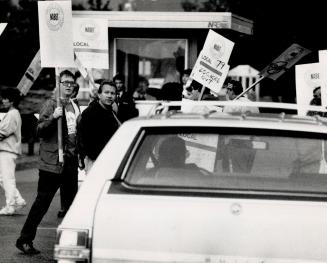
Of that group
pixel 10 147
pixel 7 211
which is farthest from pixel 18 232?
pixel 10 147

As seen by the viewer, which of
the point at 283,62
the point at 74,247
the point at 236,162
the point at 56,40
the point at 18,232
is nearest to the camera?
the point at 74,247

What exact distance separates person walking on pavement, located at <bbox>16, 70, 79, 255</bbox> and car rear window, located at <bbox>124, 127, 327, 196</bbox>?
3.45 metres

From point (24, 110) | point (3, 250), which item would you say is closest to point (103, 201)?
point (3, 250)

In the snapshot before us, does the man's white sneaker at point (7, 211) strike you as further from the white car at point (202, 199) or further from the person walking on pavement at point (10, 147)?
the white car at point (202, 199)

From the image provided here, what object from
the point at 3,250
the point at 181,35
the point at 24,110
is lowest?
the point at 24,110

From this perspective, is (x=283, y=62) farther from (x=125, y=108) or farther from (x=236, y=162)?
(x=236, y=162)

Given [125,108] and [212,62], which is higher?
[212,62]

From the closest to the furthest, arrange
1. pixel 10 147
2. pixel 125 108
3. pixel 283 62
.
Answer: pixel 10 147 → pixel 283 62 → pixel 125 108

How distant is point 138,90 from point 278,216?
12.1m

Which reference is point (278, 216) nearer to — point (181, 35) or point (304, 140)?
point (304, 140)

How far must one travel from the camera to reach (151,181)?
5043 millimetres

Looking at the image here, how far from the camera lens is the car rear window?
198 inches

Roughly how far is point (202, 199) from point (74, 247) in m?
0.74

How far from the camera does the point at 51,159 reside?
874cm
